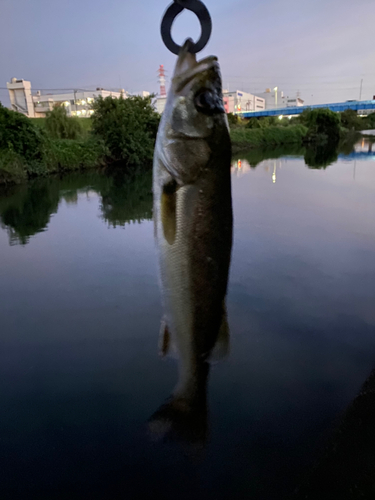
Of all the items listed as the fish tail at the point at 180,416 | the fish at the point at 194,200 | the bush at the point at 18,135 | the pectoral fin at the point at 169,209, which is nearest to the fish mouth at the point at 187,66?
the fish at the point at 194,200

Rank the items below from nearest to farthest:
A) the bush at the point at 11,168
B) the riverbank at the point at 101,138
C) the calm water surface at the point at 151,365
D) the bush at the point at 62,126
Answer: the calm water surface at the point at 151,365
the bush at the point at 11,168
the riverbank at the point at 101,138
the bush at the point at 62,126

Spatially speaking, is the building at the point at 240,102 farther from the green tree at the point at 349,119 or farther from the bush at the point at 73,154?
the bush at the point at 73,154

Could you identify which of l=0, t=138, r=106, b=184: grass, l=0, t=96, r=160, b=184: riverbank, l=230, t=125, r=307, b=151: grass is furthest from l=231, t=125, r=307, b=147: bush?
l=0, t=138, r=106, b=184: grass

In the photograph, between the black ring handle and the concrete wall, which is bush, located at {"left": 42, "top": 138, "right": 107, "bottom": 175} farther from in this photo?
the concrete wall

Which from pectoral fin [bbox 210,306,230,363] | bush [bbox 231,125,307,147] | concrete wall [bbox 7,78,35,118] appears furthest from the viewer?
concrete wall [bbox 7,78,35,118]

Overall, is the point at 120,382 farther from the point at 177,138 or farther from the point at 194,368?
the point at 177,138

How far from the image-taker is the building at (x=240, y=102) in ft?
371

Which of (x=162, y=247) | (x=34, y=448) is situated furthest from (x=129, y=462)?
(x=162, y=247)

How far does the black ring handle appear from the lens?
181 cm

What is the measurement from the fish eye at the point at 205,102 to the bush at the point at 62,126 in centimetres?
3010

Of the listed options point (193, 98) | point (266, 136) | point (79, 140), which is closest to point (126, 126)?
point (79, 140)

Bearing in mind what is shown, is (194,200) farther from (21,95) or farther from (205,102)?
(21,95)

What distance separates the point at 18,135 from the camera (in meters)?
21.0

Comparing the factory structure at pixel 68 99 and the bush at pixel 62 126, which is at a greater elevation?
the factory structure at pixel 68 99
